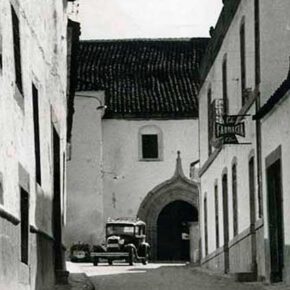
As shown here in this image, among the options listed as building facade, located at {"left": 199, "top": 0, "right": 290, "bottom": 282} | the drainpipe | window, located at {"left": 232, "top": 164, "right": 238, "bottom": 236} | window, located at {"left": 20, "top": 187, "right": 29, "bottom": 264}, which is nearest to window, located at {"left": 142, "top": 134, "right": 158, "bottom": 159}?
building facade, located at {"left": 199, "top": 0, "right": 290, "bottom": 282}

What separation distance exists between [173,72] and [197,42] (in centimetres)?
324

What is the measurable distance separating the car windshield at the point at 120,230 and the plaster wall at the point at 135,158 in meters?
6.63

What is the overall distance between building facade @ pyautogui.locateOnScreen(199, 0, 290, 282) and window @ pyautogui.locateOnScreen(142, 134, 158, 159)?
12.1m

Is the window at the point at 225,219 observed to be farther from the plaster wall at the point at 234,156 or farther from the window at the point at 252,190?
the window at the point at 252,190

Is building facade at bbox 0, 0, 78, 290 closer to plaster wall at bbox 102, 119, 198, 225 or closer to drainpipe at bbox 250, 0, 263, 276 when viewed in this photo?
drainpipe at bbox 250, 0, 263, 276

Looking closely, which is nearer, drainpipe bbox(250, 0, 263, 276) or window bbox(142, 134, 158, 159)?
drainpipe bbox(250, 0, 263, 276)

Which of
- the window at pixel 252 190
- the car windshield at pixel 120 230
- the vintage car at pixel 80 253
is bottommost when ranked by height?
the vintage car at pixel 80 253

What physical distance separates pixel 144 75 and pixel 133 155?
4.21 m

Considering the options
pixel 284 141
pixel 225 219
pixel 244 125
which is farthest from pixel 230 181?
pixel 284 141

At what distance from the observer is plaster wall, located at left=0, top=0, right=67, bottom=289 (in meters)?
10.9

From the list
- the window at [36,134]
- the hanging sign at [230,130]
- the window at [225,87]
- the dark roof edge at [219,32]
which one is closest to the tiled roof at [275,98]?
the hanging sign at [230,130]

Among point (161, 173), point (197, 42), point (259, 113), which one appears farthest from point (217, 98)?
point (197, 42)

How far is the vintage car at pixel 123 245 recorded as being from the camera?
32719 mm

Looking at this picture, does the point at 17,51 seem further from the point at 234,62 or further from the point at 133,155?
the point at 133,155
